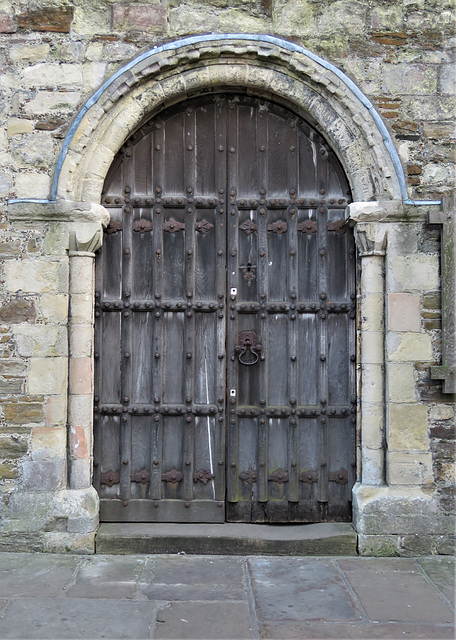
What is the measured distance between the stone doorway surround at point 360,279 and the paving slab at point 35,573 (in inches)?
4.0

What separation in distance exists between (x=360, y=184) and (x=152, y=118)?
1426mm

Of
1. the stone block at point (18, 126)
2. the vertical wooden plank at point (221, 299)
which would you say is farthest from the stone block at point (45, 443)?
the stone block at point (18, 126)

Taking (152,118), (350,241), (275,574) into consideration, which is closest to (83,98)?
(152,118)

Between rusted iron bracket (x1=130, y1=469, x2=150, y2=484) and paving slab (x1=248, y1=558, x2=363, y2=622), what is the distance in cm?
83

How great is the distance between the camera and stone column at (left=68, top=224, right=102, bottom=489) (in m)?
3.80

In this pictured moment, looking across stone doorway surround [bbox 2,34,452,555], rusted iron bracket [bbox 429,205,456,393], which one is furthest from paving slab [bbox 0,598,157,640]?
rusted iron bracket [bbox 429,205,456,393]

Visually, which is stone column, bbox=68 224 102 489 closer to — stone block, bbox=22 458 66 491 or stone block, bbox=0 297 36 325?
stone block, bbox=22 458 66 491

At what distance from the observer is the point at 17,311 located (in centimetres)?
377

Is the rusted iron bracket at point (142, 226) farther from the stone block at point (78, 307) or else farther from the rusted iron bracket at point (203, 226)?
the stone block at point (78, 307)

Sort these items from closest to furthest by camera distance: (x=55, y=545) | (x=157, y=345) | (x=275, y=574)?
(x=275, y=574)
(x=55, y=545)
(x=157, y=345)

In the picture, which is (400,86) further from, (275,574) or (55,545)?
(55,545)

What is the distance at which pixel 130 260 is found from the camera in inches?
158

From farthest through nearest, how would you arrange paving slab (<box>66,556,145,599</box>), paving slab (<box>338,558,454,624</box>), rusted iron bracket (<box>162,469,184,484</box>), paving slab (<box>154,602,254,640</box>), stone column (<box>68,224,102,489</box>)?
rusted iron bracket (<box>162,469,184,484</box>)
stone column (<box>68,224,102,489</box>)
paving slab (<box>66,556,145,599</box>)
paving slab (<box>338,558,454,624</box>)
paving slab (<box>154,602,254,640</box>)

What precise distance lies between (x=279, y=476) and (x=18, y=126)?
2.76 m
